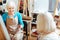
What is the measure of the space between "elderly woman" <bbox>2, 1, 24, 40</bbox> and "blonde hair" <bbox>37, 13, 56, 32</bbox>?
1.03 m

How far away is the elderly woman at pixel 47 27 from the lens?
179 cm

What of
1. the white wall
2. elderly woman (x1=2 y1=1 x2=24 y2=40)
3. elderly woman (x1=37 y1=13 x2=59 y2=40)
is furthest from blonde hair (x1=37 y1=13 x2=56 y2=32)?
the white wall

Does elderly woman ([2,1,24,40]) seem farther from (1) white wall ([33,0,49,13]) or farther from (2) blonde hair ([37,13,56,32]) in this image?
(2) blonde hair ([37,13,56,32])

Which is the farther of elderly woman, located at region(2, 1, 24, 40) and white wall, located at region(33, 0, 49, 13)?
white wall, located at region(33, 0, 49, 13)

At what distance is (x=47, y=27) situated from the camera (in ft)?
5.87

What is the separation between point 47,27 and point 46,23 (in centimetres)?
5

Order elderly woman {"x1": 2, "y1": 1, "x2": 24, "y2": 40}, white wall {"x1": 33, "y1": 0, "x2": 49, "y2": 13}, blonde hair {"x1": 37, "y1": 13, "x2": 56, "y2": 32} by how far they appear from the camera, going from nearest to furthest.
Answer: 1. blonde hair {"x1": 37, "y1": 13, "x2": 56, "y2": 32}
2. elderly woman {"x1": 2, "y1": 1, "x2": 24, "y2": 40}
3. white wall {"x1": 33, "y1": 0, "x2": 49, "y2": 13}

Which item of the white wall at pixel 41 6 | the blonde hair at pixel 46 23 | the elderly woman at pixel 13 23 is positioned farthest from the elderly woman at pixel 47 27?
the white wall at pixel 41 6

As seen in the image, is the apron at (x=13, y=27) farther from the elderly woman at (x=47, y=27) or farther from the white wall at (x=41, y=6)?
the elderly woman at (x=47, y=27)

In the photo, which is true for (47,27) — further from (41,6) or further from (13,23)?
(41,6)

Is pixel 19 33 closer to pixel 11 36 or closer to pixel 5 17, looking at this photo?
pixel 11 36

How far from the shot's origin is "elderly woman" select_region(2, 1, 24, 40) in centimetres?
280

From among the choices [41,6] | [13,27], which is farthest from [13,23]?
[41,6]

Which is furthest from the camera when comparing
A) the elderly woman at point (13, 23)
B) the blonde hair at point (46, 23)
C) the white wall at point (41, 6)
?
the white wall at point (41, 6)
